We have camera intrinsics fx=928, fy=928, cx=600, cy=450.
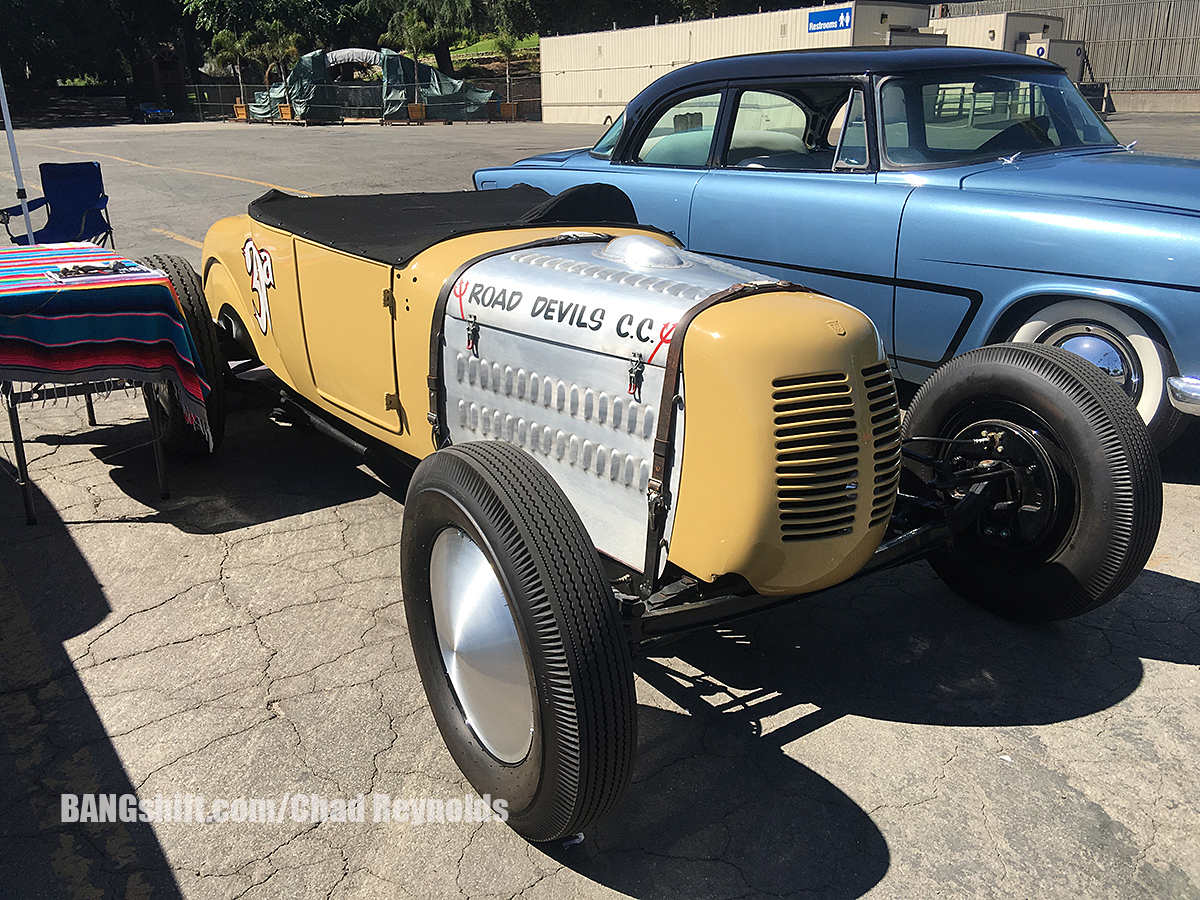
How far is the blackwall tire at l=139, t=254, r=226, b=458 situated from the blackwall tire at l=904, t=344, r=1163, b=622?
326 cm

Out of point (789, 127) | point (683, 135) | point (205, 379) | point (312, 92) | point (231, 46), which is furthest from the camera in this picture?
point (231, 46)

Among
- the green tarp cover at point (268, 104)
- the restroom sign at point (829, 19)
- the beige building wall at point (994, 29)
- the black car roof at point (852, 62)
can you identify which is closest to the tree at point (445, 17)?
the green tarp cover at point (268, 104)

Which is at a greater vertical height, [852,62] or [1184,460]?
[852,62]

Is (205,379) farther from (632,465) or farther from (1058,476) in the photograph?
(1058,476)

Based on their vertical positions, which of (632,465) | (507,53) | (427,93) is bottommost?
(632,465)

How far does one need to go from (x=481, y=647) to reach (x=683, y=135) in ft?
14.1

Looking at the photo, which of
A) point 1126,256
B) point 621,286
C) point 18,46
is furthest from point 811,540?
point 18,46

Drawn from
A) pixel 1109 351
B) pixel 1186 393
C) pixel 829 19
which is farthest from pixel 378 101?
pixel 1186 393

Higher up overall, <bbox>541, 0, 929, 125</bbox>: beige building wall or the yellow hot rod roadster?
<bbox>541, 0, 929, 125</bbox>: beige building wall

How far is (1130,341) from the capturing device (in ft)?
13.8

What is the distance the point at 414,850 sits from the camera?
2.38 meters

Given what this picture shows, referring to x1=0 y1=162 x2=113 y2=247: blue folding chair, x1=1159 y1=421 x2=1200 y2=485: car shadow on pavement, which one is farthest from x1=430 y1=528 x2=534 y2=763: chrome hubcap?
x1=0 y1=162 x2=113 y2=247: blue folding chair

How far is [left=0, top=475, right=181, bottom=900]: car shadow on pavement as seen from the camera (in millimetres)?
2295

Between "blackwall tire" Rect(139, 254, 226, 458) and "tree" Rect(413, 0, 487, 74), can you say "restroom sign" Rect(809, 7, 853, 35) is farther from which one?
"tree" Rect(413, 0, 487, 74)
